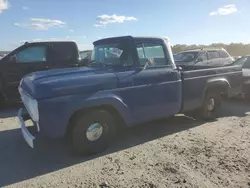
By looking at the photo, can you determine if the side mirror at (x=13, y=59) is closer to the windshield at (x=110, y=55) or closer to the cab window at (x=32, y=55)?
the cab window at (x=32, y=55)

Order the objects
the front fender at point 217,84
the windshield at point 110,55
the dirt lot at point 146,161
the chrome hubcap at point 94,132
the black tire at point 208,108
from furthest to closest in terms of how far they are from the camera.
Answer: the black tire at point 208,108 < the front fender at point 217,84 < the windshield at point 110,55 < the chrome hubcap at point 94,132 < the dirt lot at point 146,161

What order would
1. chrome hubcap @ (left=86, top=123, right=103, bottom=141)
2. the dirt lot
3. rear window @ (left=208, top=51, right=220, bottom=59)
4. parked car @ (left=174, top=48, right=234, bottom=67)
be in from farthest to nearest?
rear window @ (left=208, top=51, right=220, bottom=59)
parked car @ (left=174, top=48, right=234, bottom=67)
chrome hubcap @ (left=86, top=123, right=103, bottom=141)
the dirt lot

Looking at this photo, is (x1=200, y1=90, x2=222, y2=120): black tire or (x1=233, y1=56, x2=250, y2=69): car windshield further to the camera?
(x1=233, y1=56, x2=250, y2=69): car windshield

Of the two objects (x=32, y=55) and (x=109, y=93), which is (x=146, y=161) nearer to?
(x=109, y=93)

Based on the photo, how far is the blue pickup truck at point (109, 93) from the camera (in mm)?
4082

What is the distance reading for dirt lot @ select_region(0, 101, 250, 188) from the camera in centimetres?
370

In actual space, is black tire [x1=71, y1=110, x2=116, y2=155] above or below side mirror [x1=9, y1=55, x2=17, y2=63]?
below

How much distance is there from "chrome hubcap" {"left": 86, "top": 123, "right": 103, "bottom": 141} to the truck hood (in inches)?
23.9

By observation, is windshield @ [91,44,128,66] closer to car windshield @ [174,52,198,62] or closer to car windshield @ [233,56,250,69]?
car windshield @ [233,56,250,69]

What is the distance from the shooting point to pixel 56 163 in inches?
172

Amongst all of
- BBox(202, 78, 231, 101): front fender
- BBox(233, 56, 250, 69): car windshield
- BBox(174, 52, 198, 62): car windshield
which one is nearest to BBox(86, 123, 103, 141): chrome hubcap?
BBox(202, 78, 231, 101): front fender

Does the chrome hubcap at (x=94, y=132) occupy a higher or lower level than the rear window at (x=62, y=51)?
lower

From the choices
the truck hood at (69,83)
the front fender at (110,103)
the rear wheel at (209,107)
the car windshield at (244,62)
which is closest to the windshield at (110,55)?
the truck hood at (69,83)

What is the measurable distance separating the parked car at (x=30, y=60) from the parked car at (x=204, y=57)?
19.2 feet
